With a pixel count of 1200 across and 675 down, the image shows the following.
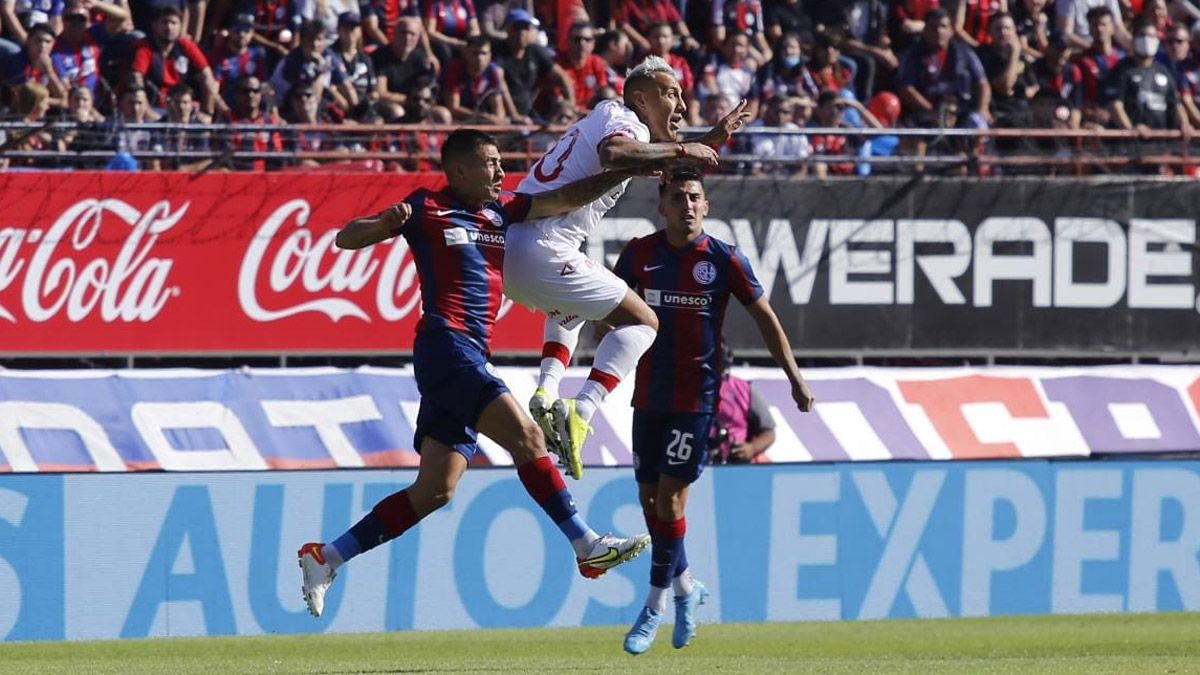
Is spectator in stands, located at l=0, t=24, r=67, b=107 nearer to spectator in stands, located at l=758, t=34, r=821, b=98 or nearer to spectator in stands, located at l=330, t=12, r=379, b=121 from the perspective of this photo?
spectator in stands, located at l=330, t=12, r=379, b=121

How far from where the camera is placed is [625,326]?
10.1 meters

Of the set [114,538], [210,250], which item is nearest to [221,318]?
[210,250]

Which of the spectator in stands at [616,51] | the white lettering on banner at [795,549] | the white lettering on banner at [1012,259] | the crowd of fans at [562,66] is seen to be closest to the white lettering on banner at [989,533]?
the white lettering on banner at [795,549]

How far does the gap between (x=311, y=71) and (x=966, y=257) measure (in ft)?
19.3

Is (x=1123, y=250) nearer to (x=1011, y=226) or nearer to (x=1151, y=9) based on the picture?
(x=1011, y=226)

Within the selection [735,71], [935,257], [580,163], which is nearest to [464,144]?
[580,163]

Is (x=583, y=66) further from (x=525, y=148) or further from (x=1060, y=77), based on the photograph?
(x=1060, y=77)

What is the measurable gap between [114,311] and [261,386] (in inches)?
51.6

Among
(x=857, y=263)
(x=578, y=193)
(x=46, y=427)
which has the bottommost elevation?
(x=46, y=427)

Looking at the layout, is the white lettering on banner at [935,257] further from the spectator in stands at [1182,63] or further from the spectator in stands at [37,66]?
the spectator in stands at [37,66]

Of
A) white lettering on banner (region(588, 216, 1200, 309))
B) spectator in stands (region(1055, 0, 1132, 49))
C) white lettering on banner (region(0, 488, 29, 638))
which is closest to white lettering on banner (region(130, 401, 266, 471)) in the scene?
white lettering on banner (region(0, 488, 29, 638))

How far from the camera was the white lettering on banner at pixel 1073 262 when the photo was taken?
1820 centimetres

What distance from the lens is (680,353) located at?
11.4 metres

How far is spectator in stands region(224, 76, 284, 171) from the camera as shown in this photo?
54.7 ft
